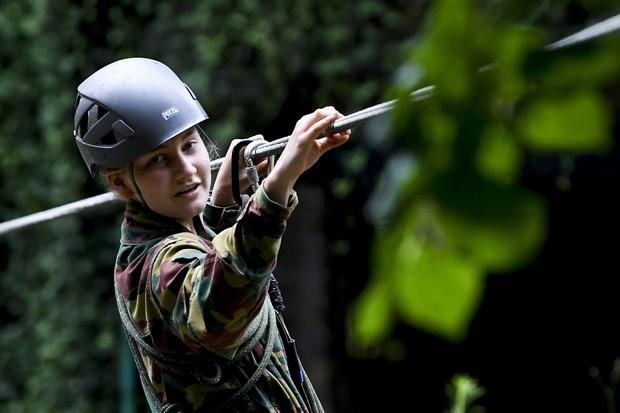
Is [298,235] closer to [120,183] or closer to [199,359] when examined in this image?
[120,183]

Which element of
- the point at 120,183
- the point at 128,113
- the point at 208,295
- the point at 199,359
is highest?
the point at 128,113

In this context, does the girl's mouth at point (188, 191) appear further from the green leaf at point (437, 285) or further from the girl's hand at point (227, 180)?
the green leaf at point (437, 285)

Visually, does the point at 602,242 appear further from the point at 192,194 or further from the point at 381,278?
the point at 381,278

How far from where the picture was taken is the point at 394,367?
19.5 feet

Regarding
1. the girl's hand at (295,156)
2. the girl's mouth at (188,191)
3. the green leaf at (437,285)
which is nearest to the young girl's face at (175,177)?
the girl's mouth at (188,191)

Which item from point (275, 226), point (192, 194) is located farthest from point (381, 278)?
point (192, 194)

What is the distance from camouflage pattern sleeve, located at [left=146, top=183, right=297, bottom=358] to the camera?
212 centimetres

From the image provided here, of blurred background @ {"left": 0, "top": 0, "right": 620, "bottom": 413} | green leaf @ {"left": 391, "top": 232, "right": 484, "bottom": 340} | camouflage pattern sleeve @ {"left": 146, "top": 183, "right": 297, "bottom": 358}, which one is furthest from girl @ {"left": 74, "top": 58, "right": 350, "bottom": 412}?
blurred background @ {"left": 0, "top": 0, "right": 620, "bottom": 413}

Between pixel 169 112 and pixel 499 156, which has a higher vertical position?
pixel 169 112

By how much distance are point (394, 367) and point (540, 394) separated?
69 cm

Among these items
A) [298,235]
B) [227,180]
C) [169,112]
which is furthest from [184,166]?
[298,235]

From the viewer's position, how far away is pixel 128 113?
246 cm

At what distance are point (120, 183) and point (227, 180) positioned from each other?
23 cm

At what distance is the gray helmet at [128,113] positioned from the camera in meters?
2.43
